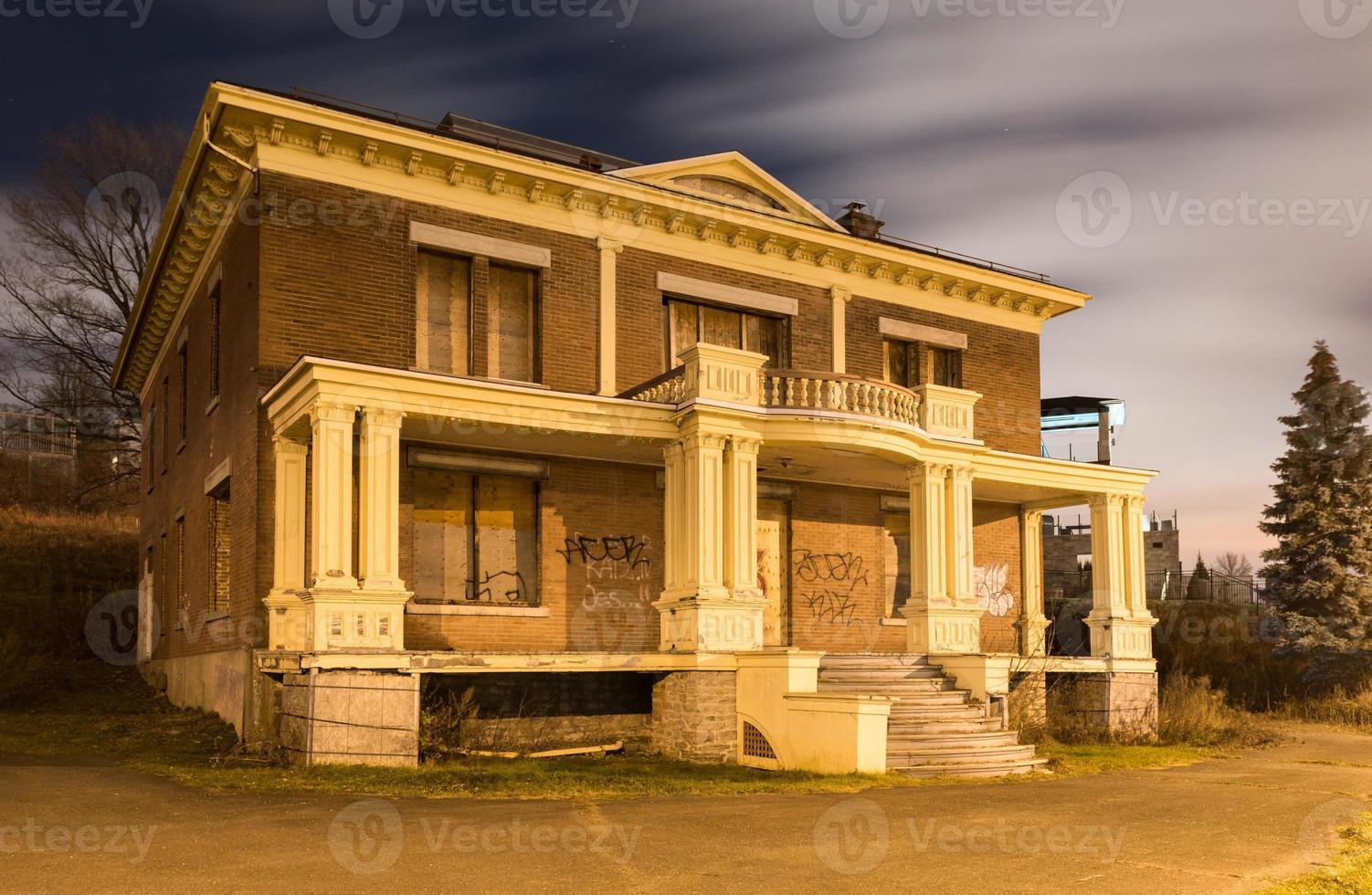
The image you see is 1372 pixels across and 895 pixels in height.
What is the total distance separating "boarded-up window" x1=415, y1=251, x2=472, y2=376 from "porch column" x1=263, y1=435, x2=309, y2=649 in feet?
7.82

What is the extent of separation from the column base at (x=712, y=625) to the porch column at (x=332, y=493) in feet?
14.3

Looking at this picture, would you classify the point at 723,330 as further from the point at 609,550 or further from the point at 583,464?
the point at 609,550

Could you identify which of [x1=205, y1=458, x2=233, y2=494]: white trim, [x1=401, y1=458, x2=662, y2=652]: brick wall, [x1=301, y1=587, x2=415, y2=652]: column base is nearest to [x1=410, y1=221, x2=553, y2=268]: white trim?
[x1=401, y1=458, x2=662, y2=652]: brick wall

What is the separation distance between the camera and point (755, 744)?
15.4m

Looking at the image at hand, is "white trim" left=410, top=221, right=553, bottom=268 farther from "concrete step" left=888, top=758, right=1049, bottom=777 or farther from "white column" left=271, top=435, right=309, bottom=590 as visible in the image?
"concrete step" left=888, top=758, right=1049, bottom=777

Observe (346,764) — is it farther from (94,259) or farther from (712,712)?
(94,259)

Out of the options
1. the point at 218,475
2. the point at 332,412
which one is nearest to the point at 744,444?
the point at 332,412

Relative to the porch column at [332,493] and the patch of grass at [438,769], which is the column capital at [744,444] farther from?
the porch column at [332,493]

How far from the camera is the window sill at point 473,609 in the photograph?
1675 cm

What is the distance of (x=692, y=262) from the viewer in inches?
782

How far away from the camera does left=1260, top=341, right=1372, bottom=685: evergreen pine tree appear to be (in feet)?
88.2

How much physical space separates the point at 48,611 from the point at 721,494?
19.4 metres

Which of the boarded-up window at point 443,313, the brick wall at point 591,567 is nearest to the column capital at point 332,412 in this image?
the brick wall at point 591,567

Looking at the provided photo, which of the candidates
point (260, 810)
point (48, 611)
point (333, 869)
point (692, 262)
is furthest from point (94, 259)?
point (333, 869)
